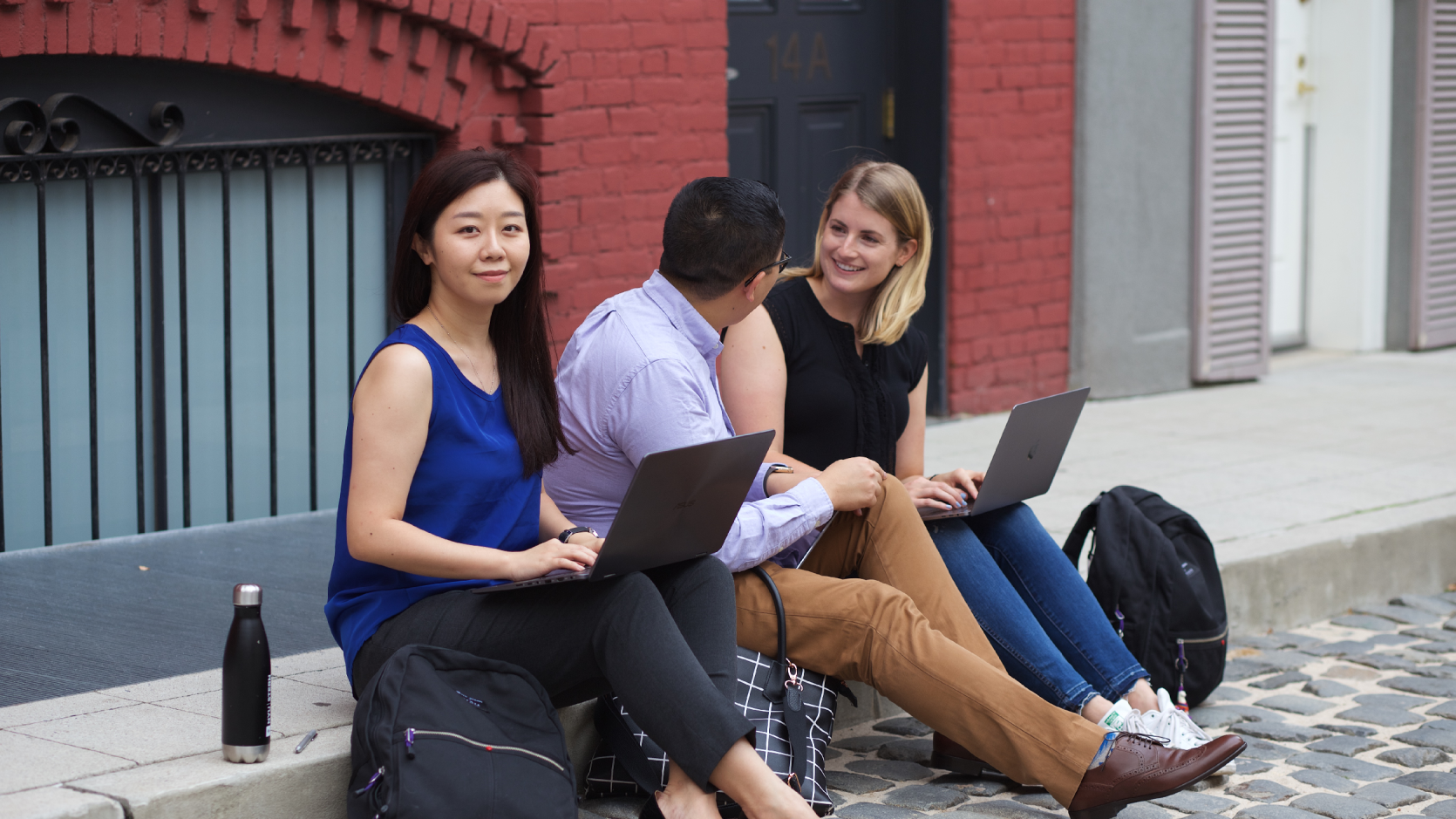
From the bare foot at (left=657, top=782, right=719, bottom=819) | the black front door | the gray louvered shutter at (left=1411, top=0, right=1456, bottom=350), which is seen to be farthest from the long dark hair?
the gray louvered shutter at (left=1411, top=0, right=1456, bottom=350)

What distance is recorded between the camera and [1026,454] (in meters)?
3.87

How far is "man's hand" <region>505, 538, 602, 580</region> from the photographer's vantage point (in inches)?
119

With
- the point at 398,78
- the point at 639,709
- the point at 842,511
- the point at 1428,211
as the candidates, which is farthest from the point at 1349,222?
the point at 639,709

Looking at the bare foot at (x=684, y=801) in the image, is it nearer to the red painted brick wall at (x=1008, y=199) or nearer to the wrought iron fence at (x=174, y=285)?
the wrought iron fence at (x=174, y=285)

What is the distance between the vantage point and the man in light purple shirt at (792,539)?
3402mm

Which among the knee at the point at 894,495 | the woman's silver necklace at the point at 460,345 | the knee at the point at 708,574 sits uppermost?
the woman's silver necklace at the point at 460,345

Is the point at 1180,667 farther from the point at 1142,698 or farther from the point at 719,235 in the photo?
the point at 719,235

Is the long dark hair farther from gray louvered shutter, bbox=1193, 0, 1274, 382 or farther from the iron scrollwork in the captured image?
gray louvered shutter, bbox=1193, 0, 1274, 382

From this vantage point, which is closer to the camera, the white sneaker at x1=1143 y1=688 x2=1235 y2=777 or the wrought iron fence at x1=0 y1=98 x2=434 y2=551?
the white sneaker at x1=1143 y1=688 x2=1235 y2=777

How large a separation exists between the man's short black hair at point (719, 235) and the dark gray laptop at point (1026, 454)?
2.21 ft

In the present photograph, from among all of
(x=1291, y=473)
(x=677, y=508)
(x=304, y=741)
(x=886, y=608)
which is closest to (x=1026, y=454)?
(x=886, y=608)

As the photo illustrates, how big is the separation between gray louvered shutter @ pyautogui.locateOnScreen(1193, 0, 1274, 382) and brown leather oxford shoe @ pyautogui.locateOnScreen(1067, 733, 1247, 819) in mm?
5354

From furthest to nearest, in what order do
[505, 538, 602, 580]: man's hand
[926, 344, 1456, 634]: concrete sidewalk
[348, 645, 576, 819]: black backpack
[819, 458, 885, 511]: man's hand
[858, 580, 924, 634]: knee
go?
1. [926, 344, 1456, 634]: concrete sidewalk
2. [819, 458, 885, 511]: man's hand
3. [858, 580, 924, 634]: knee
4. [505, 538, 602, 580]: man's hand
5. [348, 645, 576, 819]: black backpack

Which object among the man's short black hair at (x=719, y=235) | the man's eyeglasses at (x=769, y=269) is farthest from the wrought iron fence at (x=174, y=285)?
the man's eyeglasses at (x=769, y=269)
